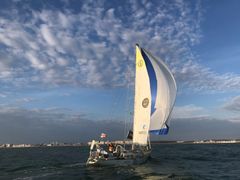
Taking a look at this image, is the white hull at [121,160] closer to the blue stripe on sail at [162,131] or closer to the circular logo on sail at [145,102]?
the blue stripe on sail at [162,131]

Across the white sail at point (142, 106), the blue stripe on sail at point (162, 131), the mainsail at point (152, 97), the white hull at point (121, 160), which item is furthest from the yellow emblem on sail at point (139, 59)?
the white hull at point (121, 160)

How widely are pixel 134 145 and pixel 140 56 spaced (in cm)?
1055

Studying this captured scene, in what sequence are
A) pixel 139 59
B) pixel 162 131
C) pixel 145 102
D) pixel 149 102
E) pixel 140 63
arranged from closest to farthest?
pixel 162 131
pixel 149 102
pixel 145 102
pixel 140 63
pixel 139 59

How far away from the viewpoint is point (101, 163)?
35531 mm

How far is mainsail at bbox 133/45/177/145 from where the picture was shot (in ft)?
130

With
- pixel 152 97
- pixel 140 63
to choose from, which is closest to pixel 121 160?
pixel 152 97

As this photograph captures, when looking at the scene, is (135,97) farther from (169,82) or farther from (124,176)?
(124,176)

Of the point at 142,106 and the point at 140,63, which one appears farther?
the point at 140,63

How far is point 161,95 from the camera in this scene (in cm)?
3994

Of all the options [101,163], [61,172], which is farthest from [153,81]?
[61,172]

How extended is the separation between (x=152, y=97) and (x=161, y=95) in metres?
1.13

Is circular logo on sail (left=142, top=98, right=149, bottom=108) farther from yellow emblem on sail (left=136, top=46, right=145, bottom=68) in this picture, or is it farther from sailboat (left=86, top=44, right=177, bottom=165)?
yellow emblem on sail (left=136, top=46, right=145, bottom=68)

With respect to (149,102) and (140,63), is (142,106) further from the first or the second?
(140,63)

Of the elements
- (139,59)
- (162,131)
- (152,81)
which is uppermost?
(139,59)
